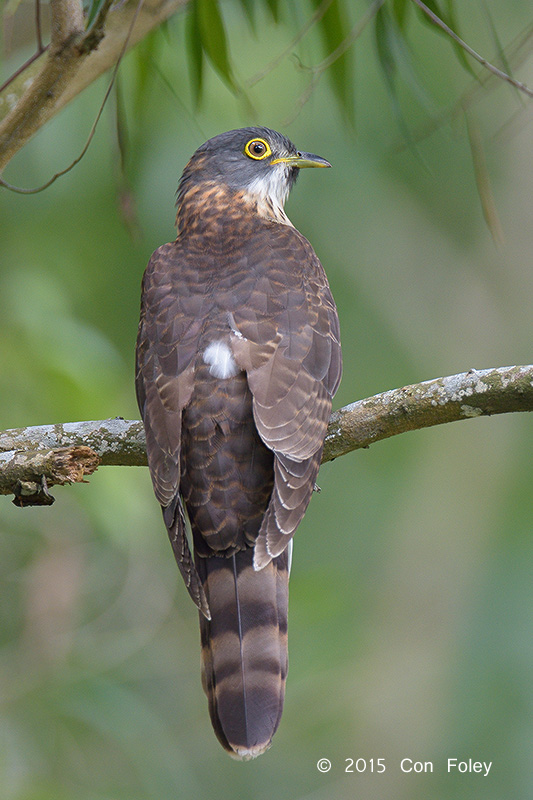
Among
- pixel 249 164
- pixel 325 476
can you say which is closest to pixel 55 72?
pixel 249 164

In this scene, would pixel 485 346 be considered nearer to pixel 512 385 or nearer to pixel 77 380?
pixel 77 380

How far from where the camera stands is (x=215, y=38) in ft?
12.2

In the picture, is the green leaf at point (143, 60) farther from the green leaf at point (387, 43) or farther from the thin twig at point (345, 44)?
the green leaf at point (387, 43)

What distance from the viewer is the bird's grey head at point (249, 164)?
5074 mm

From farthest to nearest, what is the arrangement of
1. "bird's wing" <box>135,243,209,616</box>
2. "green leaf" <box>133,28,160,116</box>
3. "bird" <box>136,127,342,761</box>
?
"green leaf" <box>133,28,160,116</box> < "bird's wing" <box>135,243,209,616</box> < "bird" <box>136,127,342,761</box>

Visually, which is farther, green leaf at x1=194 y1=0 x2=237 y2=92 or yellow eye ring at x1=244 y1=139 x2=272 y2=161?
yellow eye ring at x1=244 y1=139 x2=272 y2=161

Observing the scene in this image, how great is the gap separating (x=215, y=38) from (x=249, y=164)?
54.9 inches

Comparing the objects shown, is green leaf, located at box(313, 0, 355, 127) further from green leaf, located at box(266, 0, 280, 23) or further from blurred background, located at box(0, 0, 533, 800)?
green leaf, located at box(266, 0, 280, 23)

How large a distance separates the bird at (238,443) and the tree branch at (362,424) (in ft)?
0.58

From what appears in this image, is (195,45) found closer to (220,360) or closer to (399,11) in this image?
(399,11)

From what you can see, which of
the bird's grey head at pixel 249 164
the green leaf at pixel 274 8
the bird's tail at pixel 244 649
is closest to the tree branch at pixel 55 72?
the green leaf at pixel 274 8

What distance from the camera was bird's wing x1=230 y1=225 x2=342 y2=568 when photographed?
3557 mm

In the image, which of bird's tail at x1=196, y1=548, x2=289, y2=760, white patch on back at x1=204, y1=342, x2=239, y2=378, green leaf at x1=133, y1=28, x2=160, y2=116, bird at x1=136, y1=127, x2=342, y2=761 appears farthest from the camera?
green leaf at x1=133, y1=28, x2=160, y2=116

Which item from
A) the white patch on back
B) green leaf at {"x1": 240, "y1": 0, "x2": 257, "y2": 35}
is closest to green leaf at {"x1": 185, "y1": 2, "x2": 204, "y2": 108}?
green leaf at {"x1": 240, "y1": 0, "x2": 257, "y2": 35}
